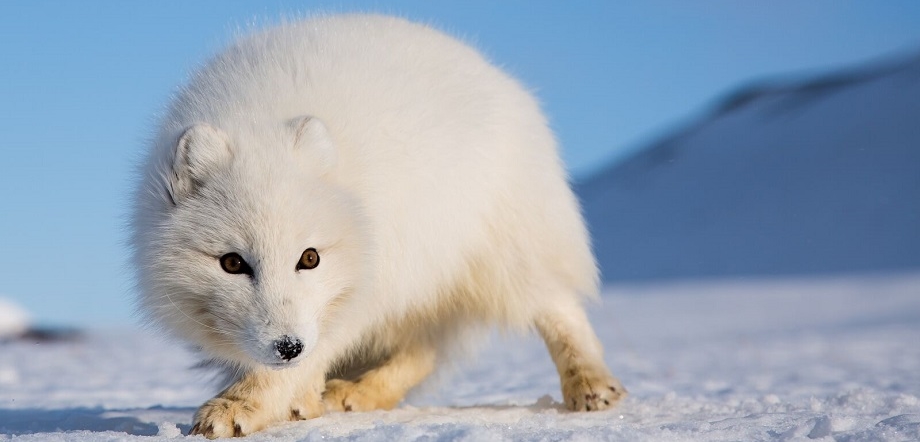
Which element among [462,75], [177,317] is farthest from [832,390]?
[177,317]

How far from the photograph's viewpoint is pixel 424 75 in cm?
367

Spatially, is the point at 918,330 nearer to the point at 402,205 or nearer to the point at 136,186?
the point at 402,205

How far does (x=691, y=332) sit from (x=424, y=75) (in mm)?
8519

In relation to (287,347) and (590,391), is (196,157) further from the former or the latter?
(590,391)

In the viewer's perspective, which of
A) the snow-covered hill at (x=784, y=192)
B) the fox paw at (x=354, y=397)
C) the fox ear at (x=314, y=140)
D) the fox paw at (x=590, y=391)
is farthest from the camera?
the snow-covered hill at (x=784, y=192)

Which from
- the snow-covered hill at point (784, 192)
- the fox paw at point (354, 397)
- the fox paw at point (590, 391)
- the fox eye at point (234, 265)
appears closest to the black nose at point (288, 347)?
the fox eye at point (234, 265)

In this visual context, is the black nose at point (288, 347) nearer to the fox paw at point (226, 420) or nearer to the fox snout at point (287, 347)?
the fox snout at point (287, 347)

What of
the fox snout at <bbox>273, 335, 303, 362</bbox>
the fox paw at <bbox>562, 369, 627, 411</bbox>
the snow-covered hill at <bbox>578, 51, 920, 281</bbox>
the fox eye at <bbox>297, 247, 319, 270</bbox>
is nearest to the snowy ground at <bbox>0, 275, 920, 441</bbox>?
the fox paw at <bbox>562, 369, 627, 411</bbox>

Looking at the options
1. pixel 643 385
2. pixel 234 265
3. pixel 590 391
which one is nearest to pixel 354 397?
pixel 590 391

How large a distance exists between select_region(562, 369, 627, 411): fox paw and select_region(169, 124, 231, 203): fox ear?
173 cm

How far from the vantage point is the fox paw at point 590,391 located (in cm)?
383

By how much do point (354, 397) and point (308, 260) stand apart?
1269mm

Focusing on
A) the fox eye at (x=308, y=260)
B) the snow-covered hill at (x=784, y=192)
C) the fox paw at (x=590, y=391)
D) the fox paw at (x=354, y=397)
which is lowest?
the fox paw at (x=590, y=391)

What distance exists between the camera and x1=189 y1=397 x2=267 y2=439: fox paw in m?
3.21
